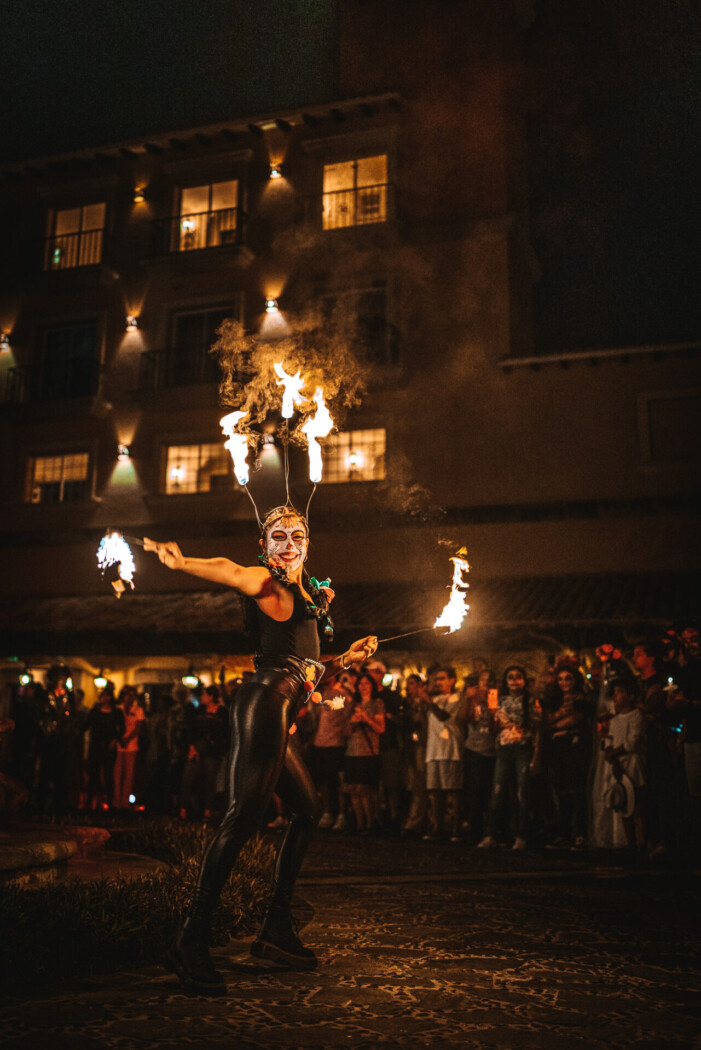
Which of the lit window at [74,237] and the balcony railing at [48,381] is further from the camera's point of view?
the lit window at [74,237]

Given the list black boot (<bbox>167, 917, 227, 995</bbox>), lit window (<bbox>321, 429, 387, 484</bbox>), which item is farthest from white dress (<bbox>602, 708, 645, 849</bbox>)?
lit window (<bbox>321, 429, 387, 484</bbox>)

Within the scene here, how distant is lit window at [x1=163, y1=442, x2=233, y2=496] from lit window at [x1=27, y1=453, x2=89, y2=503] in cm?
214

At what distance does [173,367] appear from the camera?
21516 millimetres

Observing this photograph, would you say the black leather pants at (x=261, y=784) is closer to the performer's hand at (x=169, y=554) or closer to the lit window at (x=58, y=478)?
the performer's hand at (x=169, y=554)

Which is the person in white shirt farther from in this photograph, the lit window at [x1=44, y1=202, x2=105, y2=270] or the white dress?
→ the lit window at [x1=44, y1=202, x2=105, y2=270]

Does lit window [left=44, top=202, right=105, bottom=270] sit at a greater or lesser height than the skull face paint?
greater

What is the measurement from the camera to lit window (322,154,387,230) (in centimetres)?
2062

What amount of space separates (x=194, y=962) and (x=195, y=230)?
67.2ft

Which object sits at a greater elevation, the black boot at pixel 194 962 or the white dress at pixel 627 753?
the white dress at pixel 627 753

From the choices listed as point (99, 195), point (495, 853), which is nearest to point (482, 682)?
point (495, 853)

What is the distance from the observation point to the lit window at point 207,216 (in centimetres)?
2192

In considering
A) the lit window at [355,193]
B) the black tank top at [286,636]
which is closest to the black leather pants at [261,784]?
the black tank top at [286,636]

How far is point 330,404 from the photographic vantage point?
20797mm

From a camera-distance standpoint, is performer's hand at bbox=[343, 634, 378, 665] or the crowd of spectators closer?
performer's hand at bbox=[343, 634, 378, 665]
